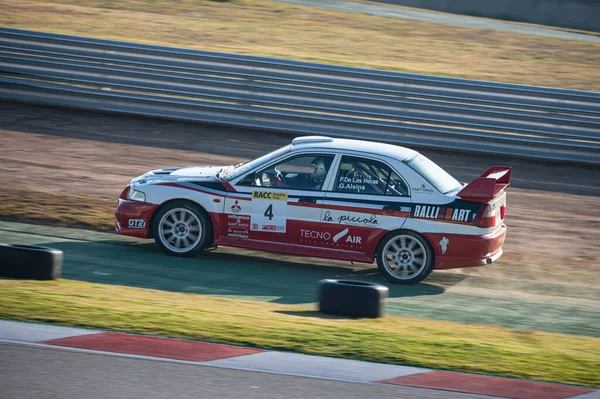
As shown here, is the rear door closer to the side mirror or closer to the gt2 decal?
the side mirror

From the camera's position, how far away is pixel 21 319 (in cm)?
716

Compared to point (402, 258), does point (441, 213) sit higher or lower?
higher

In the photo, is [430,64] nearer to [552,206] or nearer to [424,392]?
[552,206]

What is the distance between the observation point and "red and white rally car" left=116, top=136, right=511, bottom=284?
9.73 meters

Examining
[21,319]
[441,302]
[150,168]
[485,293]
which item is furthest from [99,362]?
[150,168]

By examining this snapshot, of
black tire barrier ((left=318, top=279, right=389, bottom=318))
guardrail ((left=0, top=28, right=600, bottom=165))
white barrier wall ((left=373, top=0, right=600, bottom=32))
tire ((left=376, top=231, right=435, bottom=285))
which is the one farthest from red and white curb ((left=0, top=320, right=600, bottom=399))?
→ white barrier wall ((left=373, top=0, right=600, bottom=32))

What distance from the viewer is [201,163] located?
604 inches

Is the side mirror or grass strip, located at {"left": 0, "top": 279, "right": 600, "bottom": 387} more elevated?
the side mirror

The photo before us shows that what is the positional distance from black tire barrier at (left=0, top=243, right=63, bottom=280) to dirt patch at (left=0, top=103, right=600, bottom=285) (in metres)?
3.63

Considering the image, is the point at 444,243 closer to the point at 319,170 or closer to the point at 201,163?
the point at 319,170

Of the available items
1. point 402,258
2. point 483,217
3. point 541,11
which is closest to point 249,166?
point 402,258

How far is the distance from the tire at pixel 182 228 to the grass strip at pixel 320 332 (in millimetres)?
1806

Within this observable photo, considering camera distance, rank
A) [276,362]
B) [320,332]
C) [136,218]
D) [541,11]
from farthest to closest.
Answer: [541,11] < [136,218] < [320,332] < [276,362]

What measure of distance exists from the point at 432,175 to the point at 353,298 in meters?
2.49
